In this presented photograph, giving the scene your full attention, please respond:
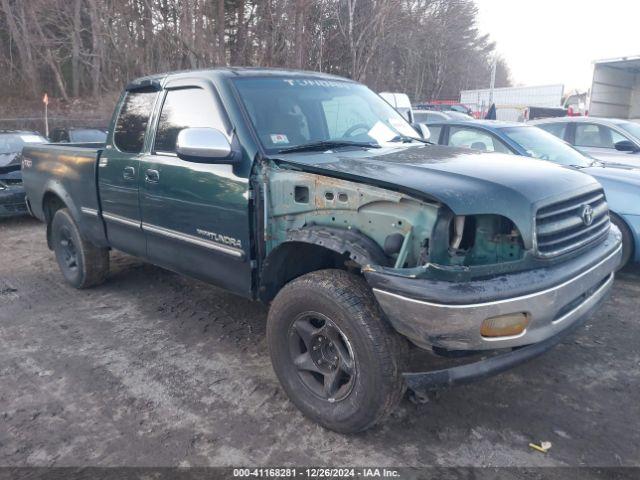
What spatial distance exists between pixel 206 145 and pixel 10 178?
22.0ft

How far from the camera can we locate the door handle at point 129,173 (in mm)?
4188

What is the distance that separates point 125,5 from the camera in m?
17.8

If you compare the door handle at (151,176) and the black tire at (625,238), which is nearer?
the door handle at (151,176)

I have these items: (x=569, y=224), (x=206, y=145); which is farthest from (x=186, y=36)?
(x=569, y=224)

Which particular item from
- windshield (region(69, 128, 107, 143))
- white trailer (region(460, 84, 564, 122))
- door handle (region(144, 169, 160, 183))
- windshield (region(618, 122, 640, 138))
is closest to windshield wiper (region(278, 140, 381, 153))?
door handle (region(144, 169, 160, 183))

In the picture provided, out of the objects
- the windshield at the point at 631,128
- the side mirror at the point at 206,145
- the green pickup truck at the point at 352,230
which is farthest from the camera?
the windshield at the point at 631,128

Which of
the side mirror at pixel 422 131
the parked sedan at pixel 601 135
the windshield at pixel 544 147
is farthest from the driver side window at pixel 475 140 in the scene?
the parked sedan at pixel 601 135

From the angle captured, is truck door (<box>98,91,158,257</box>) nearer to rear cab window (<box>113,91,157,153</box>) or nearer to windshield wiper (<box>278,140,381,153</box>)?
rear cab window (<box>113,91,157,153</box>)

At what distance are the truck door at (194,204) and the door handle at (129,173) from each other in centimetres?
13

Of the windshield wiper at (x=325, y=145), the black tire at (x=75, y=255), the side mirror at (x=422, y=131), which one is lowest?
the black tire at (x=75, y=255)

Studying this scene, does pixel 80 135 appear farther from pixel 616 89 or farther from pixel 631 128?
pixel 616 89

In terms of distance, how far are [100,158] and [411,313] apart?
132 inches

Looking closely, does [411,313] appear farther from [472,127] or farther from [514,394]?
[472,127]

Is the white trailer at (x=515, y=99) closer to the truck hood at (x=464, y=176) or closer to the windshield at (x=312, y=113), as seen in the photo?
the windshield at (x=312, y=113)
